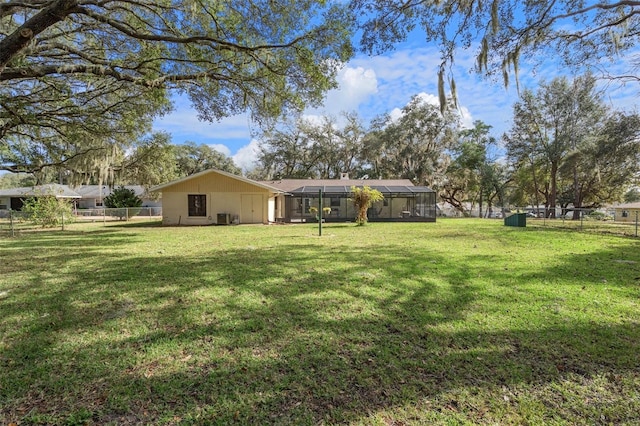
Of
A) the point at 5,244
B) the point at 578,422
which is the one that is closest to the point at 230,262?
the point at 578,422

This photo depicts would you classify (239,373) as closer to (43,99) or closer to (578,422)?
(578,422)

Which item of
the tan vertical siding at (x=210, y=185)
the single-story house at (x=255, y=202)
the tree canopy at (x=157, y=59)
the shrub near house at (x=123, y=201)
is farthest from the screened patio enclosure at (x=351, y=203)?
the tree canopy at (x=157, y=59)

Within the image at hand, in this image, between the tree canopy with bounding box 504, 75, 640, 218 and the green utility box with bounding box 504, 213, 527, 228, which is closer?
the green utility box with bounding box 504, 213, 527, 228

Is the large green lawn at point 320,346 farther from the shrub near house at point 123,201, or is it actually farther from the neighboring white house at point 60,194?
the shrub near house at point 123,201

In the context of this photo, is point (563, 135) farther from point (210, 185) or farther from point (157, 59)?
point (157, 59)

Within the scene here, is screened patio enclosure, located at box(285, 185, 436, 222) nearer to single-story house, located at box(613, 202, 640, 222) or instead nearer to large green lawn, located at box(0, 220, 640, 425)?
large green lawn, located at box(0, 220, 640, 425)

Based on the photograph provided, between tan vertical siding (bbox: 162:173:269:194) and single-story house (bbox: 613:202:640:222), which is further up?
tan vertical siding (bbox: 162:173:269:194)

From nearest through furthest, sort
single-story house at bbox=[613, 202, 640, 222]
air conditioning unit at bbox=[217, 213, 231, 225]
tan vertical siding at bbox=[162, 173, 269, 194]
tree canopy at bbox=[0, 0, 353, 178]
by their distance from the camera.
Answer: tree canopy at bbox=[0, 0, 353, 178] → air conditioning unit at bbox=[217, 213, 231, 225] → tan vertical siding at bbox=[162, 173, 269, 194] → single-story house at bbox=[613, 202, 640, 222]

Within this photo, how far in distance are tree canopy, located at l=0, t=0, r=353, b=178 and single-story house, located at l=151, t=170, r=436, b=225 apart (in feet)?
31.1

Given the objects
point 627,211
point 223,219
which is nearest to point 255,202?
point 223,219

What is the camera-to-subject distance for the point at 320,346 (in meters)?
3.06

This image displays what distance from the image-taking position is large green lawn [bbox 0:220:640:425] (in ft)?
7.15

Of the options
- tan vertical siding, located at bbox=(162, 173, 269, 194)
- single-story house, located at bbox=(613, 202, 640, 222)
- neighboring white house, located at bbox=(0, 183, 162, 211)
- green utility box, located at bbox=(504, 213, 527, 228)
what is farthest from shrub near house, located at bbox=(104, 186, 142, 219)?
single-story house, located at bbox=(613, 202, 640, 222)

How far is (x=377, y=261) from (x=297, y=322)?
3.75 m
